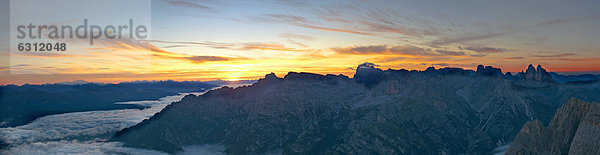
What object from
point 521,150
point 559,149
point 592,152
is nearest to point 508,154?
point 521,150

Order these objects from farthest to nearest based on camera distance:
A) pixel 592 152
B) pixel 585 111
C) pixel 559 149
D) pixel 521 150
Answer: pixel 521 150
pixel 559 149
pixel 585 111
pixel 592 152

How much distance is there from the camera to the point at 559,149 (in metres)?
166

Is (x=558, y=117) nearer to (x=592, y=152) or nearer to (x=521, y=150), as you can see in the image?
(x=521, y=150)

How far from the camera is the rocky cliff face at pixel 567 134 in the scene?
141250 millimetres

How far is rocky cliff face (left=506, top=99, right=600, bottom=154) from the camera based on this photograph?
141250 millimetres

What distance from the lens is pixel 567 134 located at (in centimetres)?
16212

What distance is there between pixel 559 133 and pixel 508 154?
1048 inches

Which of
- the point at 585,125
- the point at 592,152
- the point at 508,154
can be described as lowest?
the point at 508,154

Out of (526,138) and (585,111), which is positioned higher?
(585,111)

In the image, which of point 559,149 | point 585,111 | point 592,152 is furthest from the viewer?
point 559,149

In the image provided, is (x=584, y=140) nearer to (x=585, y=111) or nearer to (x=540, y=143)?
(x=585, y=111)

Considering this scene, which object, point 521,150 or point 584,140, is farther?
point 521,150

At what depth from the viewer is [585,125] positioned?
475ft

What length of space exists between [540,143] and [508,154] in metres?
16.8
